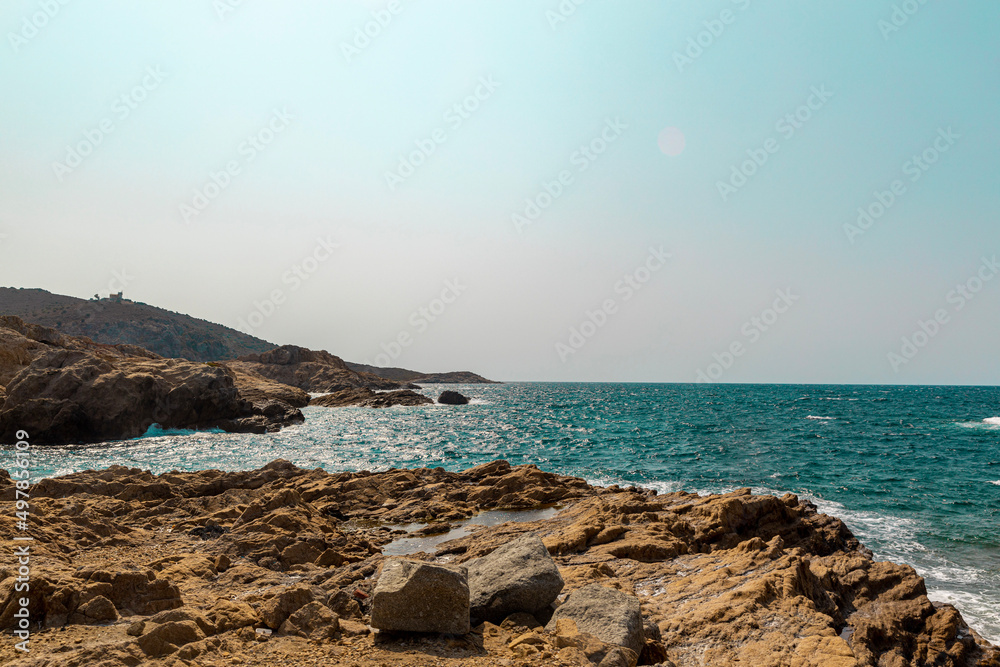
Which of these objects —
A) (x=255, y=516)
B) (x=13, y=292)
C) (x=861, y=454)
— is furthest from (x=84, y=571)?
(x=13, y=292)

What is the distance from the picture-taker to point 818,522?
598 inches

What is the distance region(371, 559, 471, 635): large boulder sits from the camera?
6.74 metres

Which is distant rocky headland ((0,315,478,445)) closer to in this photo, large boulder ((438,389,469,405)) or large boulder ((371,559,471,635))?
large boulder ((438,389,469,405))

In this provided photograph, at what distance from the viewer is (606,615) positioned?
275 inches

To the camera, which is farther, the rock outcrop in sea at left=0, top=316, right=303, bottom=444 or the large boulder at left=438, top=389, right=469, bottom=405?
the large boulder at left=438, top=389, right=469, bottom=405

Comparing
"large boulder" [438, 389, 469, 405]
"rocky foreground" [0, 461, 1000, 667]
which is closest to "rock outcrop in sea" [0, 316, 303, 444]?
"rocky foreground" [0, 461, 1000, 667]

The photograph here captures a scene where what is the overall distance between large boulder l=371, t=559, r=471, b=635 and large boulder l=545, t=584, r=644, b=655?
56.1 inches

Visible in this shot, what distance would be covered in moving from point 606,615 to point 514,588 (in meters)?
1.42

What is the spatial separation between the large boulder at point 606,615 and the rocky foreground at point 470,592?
3 centimetres

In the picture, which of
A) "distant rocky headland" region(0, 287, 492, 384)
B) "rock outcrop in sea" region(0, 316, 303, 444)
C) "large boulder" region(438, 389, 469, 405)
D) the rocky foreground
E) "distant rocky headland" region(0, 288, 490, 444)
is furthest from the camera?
"distant rocky headland" region(0, 287, 492, 384)

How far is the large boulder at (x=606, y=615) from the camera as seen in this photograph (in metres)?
6.66

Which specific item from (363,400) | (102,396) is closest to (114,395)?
(102,396)

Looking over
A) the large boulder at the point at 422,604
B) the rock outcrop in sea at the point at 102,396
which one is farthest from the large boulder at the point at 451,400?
the large boulder at the point at 422,604

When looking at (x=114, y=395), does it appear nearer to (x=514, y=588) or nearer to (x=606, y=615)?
(x=514, y=588)
